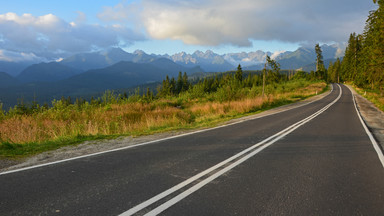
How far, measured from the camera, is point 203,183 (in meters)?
3.52

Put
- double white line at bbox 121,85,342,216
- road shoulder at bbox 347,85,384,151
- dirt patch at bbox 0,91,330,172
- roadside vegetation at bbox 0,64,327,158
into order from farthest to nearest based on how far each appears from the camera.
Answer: road shoulder at bbox 347,85,384,151 < roadside vegetation at bbox 0,64,327,158 < dirt patch at bbox 0,91,330,172 < double white line at bbox 121,85,342,216

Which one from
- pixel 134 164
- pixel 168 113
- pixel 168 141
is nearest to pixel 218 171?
pixel 134 164

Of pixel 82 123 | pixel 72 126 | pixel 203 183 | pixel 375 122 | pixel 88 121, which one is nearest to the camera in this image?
pixel 203 183

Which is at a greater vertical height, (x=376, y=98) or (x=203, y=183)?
(x=203, y=183)

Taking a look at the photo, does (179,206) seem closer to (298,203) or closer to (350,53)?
(298,203)

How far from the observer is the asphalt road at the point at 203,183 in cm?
280

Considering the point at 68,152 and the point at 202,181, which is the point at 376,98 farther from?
the point at 68,152

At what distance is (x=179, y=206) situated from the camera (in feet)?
9.15

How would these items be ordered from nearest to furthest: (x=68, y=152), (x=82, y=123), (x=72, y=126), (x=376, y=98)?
(x=68, y=152) → (x=72, y=126) → (x=82, y=123) → (x=376, y=98)

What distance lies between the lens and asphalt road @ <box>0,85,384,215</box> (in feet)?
9.19

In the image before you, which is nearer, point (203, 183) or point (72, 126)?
point (203, 183)

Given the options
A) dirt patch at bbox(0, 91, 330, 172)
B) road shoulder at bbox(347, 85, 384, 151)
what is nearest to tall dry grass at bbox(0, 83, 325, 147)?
dirt patch at bbox(0, 91, 330, 172)

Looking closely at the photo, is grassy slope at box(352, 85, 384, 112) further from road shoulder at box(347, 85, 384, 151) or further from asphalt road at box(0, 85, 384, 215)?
asphalt road at box(0, 85, 384, 215)

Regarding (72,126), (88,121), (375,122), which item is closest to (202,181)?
(72,126)
